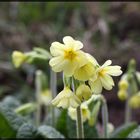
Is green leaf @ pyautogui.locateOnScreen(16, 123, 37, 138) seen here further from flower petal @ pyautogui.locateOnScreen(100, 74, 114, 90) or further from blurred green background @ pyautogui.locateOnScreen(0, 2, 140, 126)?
blurred green background @ pyautogui.locateOnScreen(0, 2, 140, 126)

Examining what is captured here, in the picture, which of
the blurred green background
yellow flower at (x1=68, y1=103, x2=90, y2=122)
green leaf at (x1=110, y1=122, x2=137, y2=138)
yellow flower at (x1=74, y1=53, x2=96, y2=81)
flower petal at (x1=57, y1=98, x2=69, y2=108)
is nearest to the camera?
yellow flower at (x1=74, y1=53, x2=96, y2=81)

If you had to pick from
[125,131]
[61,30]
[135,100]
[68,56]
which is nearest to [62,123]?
[125,131]

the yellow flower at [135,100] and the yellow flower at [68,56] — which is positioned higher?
the yellow flower at [135,100]

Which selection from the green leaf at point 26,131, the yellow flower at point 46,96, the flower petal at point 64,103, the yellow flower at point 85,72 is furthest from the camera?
the yellow flower at point 46,96

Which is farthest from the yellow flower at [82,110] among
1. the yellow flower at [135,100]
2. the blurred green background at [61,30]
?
the blurred green background at [61,30]

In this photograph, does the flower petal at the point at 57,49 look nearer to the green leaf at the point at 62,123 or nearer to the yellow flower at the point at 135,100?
the green leaf at the point at 62,123

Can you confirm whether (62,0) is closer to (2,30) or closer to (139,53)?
(2,30)

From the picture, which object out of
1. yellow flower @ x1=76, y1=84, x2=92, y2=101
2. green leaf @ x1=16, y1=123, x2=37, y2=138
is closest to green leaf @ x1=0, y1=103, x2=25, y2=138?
green leaf @ x1=16, y1=123, x2=37, y2=138
